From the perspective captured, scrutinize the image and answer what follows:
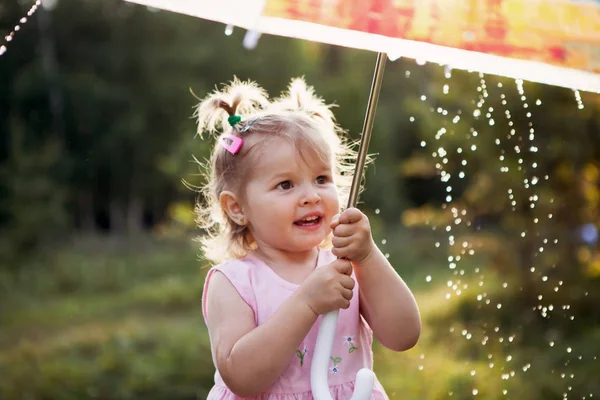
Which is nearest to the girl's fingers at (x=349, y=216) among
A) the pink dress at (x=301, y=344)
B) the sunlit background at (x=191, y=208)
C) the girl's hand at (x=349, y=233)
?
the girl's hand at (x=349, y=233)

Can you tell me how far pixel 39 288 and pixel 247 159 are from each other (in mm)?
6417

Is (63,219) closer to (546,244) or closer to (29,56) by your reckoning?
(29,56)

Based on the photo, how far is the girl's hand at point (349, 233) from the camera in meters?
1.90

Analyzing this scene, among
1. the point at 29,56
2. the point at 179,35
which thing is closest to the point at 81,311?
the point at 29,56

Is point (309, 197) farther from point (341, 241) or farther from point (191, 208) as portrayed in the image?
point (191, 208)

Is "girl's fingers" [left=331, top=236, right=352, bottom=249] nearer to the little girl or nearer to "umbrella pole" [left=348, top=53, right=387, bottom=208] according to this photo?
the little girl

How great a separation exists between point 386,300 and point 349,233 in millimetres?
201

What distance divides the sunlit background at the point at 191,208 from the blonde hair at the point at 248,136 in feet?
4.83

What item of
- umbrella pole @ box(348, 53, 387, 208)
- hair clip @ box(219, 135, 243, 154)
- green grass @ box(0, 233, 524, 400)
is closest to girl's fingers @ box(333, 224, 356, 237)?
umbrella pole @ box(348, 53, 387, 208)

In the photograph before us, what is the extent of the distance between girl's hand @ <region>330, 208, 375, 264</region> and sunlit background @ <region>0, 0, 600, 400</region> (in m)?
1.70

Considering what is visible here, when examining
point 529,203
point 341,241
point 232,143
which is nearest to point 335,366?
point 341,241

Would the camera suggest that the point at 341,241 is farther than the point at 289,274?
No

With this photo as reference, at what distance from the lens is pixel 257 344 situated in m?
1.86

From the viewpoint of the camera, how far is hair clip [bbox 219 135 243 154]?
207 cm
